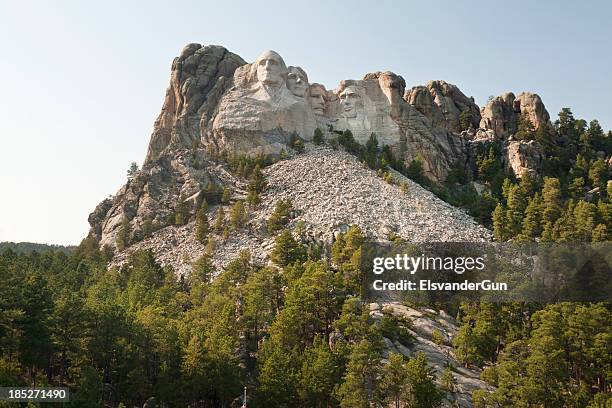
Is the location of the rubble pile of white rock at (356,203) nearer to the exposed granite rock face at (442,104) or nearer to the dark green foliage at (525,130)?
the exposed granite rock face at (442,104)

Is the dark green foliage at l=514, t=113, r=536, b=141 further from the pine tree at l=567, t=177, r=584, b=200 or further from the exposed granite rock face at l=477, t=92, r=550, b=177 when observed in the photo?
the pine tree at l=567, t=177, r=584, b=200

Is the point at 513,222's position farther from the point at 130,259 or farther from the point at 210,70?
the point at 210,70

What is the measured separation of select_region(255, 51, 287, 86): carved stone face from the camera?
317ft

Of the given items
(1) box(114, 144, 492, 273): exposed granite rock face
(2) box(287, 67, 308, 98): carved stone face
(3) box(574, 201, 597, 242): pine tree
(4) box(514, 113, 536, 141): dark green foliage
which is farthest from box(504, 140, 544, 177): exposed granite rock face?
(2) box(287, 67, 308, 98): carved stone face

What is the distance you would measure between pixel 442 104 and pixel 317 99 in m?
21.1

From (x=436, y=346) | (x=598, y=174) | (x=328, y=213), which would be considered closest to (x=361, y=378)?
(x=436, y=346)

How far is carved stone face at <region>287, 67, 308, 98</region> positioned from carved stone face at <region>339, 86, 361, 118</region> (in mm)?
6733

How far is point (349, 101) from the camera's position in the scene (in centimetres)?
10350

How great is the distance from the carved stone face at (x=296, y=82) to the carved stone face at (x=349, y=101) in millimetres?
6733

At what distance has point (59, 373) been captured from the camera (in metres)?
44.6

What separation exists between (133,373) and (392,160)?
59.4 metres

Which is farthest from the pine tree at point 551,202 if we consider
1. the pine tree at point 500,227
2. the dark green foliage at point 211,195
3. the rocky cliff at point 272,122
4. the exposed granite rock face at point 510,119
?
the dark green foliage at point 211,195

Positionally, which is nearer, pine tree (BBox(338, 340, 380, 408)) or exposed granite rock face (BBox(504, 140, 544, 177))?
pine tree (BBox(338, 340, 380, 408))

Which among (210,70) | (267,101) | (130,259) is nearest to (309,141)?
(267,101)
